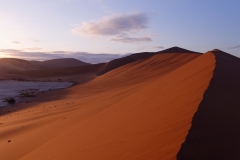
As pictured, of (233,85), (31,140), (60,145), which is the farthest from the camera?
(31,140)

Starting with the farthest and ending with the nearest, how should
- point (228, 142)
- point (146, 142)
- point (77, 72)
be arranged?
point (77, 72)
point (146, 142)
point (228, 142)

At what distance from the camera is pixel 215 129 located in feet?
14.2

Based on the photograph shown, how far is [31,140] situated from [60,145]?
2348 mm

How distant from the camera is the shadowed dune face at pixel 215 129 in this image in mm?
3683

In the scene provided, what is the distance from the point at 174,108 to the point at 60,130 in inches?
191

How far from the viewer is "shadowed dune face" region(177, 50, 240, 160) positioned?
3.68 m

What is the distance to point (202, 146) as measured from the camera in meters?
3.77

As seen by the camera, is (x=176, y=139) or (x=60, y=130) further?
(x=60, y=130)

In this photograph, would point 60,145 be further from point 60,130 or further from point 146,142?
point 146,142

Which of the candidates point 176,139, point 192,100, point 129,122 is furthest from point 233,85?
point 176,139

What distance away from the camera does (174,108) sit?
A: 5.62m

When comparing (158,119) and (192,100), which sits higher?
(192,100)

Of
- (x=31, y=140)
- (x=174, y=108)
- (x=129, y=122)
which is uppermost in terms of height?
(x=174, y=108)

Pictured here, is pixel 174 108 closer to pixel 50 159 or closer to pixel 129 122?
pixel 129 122
